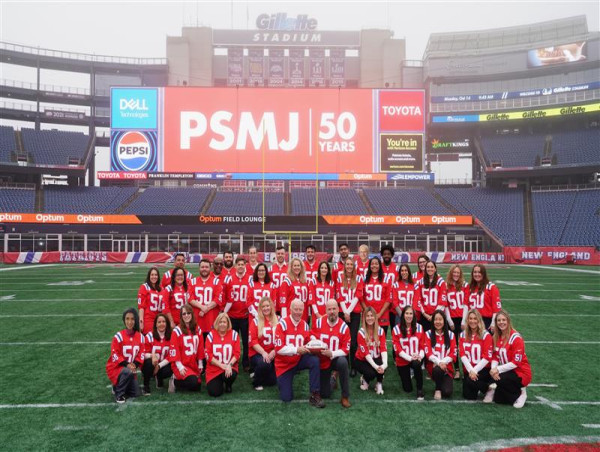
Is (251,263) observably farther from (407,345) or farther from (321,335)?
(407,345)

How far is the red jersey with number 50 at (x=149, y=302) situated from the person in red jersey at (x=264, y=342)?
68.8 inches

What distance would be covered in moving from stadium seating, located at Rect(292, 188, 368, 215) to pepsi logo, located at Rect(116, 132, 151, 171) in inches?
453

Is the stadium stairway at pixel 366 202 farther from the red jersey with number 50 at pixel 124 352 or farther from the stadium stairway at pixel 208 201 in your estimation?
the red jersey with number 50 at pixel 124 352

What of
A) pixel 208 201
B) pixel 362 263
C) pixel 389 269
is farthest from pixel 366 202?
pixel 389 269

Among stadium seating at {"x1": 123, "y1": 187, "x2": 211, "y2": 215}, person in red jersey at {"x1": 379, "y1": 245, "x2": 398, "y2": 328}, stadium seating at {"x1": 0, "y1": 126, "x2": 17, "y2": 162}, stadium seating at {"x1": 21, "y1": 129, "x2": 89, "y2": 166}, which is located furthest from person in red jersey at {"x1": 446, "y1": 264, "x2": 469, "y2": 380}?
stadium seating at {"x1": 0, "y1": 126, "x2": 17, "y2": 162}

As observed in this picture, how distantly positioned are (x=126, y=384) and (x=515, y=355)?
189 inches

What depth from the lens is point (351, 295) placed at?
657 cm

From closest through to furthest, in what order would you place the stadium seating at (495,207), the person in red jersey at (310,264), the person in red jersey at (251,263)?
the person in red jersey at (251,263), the person in red jersey at (310,264), the stadium seating at (495,207)

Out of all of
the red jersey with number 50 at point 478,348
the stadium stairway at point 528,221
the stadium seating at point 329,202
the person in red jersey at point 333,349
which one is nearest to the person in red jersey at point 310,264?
the person in red jersey at point 333,349

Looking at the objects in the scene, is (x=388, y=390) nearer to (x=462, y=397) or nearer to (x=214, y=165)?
(x=462, y=397)

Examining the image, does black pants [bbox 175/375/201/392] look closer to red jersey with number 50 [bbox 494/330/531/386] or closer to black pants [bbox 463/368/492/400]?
black pants [bbox 463/368/492/400]

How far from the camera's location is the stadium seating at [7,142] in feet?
113

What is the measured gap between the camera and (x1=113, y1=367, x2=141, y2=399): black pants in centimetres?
528

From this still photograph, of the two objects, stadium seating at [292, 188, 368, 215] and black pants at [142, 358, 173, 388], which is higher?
stadium seating at [292, 188, 368, 215]
